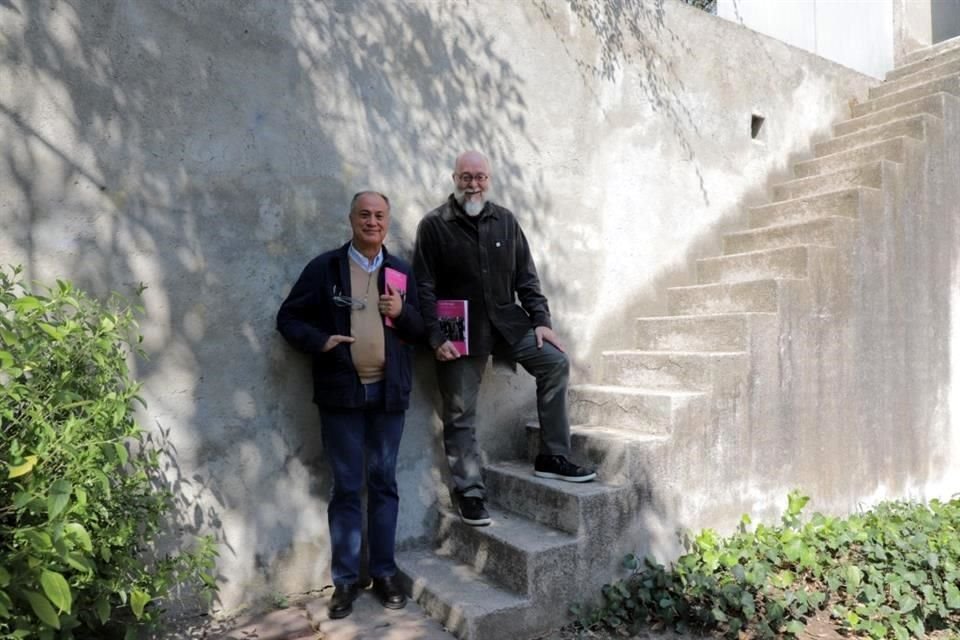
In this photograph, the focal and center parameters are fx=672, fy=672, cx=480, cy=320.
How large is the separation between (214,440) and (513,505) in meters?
1.43

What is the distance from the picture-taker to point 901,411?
4.66m

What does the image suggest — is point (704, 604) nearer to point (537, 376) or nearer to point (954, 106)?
point (537, 376)

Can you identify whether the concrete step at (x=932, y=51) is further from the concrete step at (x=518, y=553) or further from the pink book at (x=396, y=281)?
the concrete step at (x=518, y=553)

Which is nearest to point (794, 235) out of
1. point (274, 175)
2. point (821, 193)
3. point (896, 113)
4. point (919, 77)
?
point (821, 193)

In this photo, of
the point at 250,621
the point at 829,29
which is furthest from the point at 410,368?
the point at 829,29

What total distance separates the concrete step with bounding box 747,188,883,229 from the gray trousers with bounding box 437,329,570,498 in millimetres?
2351

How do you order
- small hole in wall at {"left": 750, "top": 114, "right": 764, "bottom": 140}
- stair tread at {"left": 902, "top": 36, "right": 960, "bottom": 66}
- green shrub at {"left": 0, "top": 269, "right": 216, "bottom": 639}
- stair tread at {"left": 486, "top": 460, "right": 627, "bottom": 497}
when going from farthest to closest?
stair tread at {"left": 902, "top": 36, "right": 960, "bottom": 66} < small hole in wall at {"left": 750, "top": 114, "right": 764, "bottom": 140} < stair tread at {"left": 486, "top": 460, "right": 627, "bottom": 497} < green shrub at {"left": 0, "top": 269, "right": 216, "bottom": 639}

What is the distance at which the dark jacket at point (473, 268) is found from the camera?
10.6ft

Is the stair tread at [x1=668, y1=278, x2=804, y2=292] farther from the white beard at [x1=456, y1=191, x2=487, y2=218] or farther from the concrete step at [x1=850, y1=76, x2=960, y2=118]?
the concrete step at [x1=850, y1=76, x2=960, y2=118]

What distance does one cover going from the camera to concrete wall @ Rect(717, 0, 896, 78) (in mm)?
5516

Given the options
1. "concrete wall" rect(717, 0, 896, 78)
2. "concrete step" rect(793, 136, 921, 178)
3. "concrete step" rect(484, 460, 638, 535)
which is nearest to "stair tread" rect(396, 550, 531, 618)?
"concrete step" rect(484, 460, 638, 535)

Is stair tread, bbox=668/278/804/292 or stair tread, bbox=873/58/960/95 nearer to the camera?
stair tread, bbox=668/278/804/292

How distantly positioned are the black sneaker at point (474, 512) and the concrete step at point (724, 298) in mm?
2047

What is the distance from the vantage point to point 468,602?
2680 millimetres
